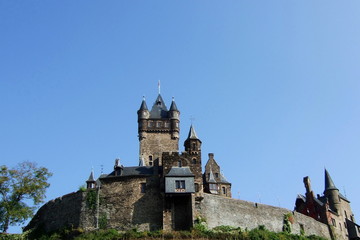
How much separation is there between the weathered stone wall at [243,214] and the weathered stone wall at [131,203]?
13.7ft

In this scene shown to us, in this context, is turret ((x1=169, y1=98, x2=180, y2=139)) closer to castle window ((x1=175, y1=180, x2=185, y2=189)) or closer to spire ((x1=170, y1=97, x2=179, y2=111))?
spire ((x1=170, y1=97, x2=179, y2=111))

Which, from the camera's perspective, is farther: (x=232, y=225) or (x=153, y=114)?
(x=153, y=114)

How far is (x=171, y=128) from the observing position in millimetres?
64438

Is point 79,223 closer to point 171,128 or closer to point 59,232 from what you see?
point 59,232

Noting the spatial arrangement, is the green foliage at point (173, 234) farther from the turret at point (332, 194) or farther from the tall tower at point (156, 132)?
the tall tower at point (156, 132)

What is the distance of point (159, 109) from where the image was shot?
222 ft

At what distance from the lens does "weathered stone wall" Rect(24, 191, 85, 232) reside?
4547cm

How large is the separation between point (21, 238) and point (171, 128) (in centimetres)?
2548

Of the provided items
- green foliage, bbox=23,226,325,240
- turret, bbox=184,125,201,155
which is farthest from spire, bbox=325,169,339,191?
turret, bbox=184,125,201,155

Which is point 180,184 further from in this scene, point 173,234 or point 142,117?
point 142,117

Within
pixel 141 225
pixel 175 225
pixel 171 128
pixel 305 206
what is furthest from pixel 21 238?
pixel 305 206

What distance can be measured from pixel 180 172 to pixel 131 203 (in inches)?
213

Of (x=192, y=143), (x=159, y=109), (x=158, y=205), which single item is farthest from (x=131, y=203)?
(x=159, y=109)

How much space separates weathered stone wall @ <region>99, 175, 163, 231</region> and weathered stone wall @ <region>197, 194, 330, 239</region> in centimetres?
417
